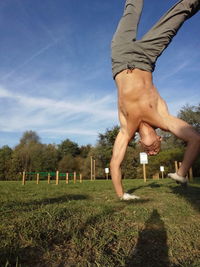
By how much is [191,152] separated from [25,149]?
155 ft

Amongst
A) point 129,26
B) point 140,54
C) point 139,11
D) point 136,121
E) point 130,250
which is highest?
point 139,11

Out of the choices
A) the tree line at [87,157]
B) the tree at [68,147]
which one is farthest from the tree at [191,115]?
the tree at [68,147]

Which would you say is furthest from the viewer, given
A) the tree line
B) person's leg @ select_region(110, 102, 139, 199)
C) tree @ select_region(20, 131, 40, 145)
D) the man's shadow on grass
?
tree @ select_region(20, 131, 40, 145)

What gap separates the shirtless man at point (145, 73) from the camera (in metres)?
3.30

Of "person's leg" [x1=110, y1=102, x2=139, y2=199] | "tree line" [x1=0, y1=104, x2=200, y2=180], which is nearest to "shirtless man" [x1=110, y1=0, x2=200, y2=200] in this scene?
"person's leg" [x1=110, y1=102, x2=139, y2=199]

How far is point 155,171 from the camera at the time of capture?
98.9ft

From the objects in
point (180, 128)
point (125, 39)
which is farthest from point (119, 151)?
point (125, 39)

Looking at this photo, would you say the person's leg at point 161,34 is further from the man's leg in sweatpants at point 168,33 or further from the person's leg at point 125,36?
the person's leg at point 125,36

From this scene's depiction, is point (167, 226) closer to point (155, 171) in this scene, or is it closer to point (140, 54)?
point (140, 54)

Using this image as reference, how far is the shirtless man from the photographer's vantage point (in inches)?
130

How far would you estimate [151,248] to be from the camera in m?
1.72

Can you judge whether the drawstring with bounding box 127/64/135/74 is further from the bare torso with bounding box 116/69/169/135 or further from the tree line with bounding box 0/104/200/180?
the tree line with bounding box 0/104/200/180

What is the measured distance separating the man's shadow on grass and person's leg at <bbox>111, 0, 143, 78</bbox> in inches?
90.0

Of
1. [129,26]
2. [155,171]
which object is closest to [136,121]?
[129,26]
